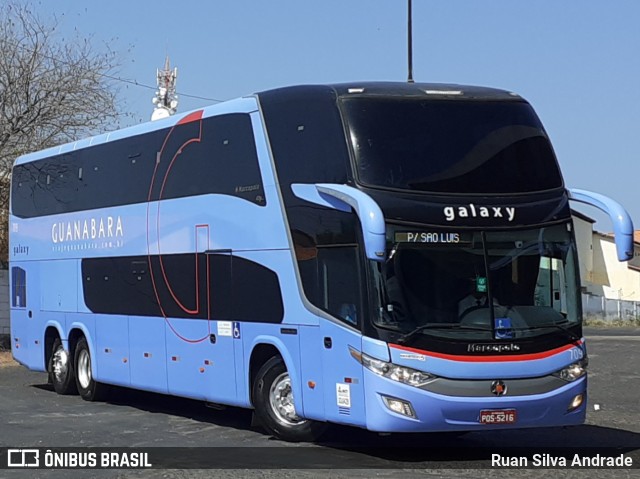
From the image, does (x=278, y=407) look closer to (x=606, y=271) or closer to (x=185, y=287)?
(x=185, y=287)

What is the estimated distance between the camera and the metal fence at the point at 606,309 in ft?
205

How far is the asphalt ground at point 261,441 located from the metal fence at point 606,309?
44391 mm

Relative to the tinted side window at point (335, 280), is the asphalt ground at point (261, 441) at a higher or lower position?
lower

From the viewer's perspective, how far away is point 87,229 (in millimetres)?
18453

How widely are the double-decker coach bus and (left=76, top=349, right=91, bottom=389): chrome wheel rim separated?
329 cm

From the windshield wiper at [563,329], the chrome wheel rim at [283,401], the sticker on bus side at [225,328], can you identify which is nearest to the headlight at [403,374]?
the windshield wiper at [563,329]

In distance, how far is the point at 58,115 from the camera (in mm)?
28312

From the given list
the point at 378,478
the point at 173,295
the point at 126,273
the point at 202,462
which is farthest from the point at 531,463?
the point at 126,273

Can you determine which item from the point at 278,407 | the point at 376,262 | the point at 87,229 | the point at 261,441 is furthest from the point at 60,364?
the point at 376,262

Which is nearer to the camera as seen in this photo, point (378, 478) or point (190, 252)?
point (378, 478)

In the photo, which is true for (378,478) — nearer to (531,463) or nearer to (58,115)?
(531,463)

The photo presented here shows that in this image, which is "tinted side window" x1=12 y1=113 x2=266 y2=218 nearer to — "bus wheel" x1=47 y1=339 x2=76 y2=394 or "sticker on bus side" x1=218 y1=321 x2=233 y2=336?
"sticker on bus side" x1=218 y1=321 x2=233 y2=336

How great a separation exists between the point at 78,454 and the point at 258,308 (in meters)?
2.70

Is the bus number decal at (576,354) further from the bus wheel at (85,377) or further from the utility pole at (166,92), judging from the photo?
the utility pole at (166,92)
